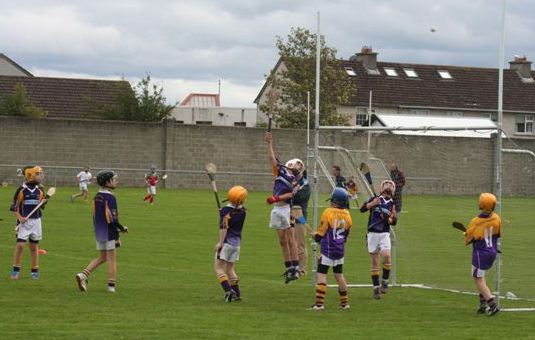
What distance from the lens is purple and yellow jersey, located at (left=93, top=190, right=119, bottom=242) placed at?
17.8m

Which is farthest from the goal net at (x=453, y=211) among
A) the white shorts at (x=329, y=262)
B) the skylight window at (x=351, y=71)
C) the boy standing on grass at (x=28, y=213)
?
the skylight window at (x=351, y=71)

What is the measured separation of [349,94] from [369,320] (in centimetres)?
5891

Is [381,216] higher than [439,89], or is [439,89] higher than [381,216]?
[439,89]

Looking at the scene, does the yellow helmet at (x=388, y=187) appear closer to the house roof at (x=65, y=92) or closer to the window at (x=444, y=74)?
the house roof at (x=65, y=92)

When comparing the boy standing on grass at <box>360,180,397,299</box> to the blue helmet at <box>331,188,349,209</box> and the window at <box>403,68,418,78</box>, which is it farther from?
the window at <box>403,68,418,78</box>

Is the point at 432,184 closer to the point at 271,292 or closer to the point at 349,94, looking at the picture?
the point at 271,292

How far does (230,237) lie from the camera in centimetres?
1703

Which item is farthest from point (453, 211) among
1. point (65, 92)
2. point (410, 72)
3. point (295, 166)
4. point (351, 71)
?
point (410, 72)

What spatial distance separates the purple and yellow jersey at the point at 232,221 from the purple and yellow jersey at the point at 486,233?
3398 mm

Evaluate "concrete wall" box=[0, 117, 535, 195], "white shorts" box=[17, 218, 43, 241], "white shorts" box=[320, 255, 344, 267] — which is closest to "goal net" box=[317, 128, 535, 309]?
"white shorts" box=[320, 255, 344, 267]

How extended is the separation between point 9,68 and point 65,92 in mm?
17381

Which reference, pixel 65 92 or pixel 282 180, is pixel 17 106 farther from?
pixel 282 180

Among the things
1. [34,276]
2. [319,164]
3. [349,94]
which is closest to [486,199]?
[319,164]

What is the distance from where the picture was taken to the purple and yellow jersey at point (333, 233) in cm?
1659
